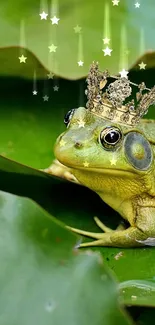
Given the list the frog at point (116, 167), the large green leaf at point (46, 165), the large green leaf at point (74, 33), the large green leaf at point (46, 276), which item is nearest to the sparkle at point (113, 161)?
the frog at point (116, 167)

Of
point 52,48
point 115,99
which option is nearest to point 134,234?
point 115,99

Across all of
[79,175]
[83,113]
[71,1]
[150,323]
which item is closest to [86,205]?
[79,175]

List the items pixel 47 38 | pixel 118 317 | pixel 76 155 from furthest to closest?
pixel 47 38
pixel 76 155
pixel 118 317

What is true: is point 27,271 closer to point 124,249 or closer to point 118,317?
point 118,317

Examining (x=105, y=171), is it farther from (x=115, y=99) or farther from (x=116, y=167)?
(x=115, y=99)

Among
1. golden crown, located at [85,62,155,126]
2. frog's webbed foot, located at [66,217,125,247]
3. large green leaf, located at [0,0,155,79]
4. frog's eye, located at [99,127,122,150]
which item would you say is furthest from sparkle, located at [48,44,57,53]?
frog's webbed foot, located at [66,217,125,247]

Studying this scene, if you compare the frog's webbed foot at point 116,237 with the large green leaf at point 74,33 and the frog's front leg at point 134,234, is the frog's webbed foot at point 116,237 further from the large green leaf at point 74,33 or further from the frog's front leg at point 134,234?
the large green leaf at point 74,33
